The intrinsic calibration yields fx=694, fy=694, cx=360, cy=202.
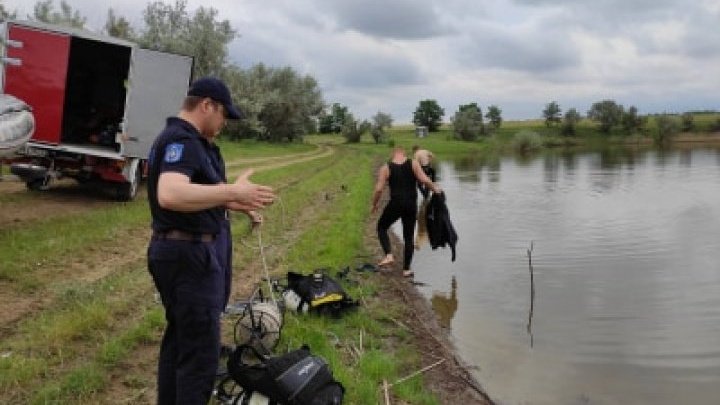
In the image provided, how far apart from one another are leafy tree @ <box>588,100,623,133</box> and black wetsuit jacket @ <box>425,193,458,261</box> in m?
117

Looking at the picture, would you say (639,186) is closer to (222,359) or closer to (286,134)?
(222,359)

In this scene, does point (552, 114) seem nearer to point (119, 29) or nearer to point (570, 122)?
point (570, 122)

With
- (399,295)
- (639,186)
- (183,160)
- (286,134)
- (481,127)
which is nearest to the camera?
(183,160)

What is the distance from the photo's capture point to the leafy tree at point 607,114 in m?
122

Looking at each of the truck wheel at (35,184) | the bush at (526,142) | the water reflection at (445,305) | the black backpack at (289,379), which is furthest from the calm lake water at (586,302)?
the bush at (526,142)

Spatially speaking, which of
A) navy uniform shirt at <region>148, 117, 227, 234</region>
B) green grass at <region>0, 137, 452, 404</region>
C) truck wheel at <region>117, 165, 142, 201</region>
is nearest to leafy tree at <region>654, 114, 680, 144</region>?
truck wheel at <region>117, 165, 142, 201</region>

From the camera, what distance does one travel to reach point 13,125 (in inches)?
450

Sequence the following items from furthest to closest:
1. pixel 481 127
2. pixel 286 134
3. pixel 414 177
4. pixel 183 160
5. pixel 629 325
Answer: pixel 481 127
pixel 286 134
pixel 414 177
pixel 629 325
pixel 183 160

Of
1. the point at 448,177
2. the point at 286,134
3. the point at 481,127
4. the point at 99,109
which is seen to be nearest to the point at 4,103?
the point at 99,109

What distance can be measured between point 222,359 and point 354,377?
122 cm

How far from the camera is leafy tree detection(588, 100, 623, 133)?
12175cm

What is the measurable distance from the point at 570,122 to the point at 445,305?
118948 mm

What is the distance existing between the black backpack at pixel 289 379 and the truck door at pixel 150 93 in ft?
35.9

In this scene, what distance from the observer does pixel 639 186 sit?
103ft
